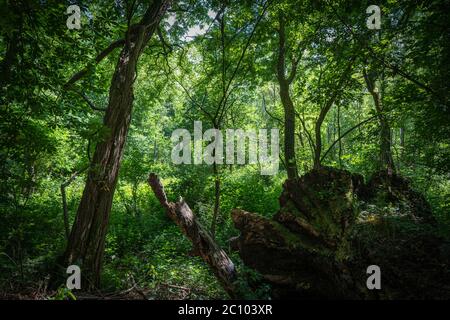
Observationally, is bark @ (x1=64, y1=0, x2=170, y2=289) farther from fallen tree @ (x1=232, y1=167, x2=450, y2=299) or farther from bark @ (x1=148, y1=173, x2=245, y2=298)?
fallen tree @ (x1=232, y1=167, x2=450, y2=299)

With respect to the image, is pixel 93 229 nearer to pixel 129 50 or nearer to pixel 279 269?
pixel 129 50

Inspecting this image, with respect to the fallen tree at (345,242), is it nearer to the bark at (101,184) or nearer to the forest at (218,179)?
the forest at (218,179)

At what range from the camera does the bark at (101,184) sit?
13.2 ft

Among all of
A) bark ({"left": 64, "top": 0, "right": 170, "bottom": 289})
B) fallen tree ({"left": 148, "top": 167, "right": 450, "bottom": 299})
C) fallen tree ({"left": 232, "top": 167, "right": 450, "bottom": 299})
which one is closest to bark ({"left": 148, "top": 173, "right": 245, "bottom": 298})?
fallen tree ({"left": 148, "top": 167, "right": 450, "bottom": 299})

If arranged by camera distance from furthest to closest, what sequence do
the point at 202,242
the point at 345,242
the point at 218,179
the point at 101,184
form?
the point at 218,179 < the point at 345,242 < the point at 202,242 < the point at 101,184

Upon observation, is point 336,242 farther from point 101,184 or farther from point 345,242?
point 101,184

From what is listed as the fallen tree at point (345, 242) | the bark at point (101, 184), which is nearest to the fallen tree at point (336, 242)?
the fallen tree at point (345, 242)

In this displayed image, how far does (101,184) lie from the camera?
13.7 feet

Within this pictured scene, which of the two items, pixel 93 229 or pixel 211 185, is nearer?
pixel 93 229

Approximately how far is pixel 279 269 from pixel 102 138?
13.0 feet

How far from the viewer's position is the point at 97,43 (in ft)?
14.1

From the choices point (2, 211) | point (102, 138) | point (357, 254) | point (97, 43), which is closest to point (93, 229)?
point (102, 138)

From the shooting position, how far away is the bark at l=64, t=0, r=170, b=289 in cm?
402

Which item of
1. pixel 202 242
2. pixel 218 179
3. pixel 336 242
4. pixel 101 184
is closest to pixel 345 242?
pixel 336 242
